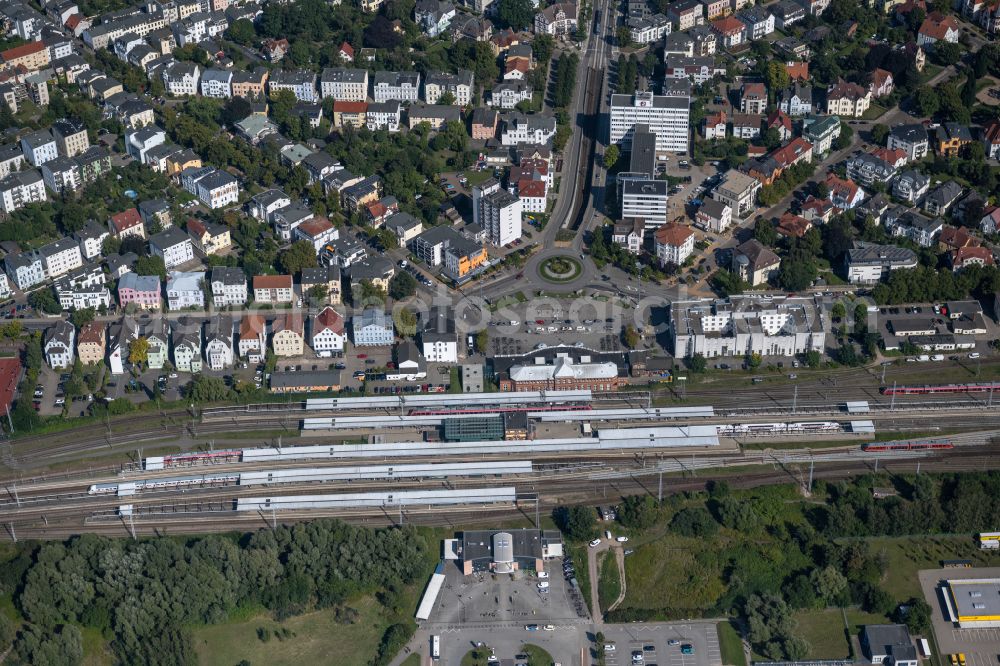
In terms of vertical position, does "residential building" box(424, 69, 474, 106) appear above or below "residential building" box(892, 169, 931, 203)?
above

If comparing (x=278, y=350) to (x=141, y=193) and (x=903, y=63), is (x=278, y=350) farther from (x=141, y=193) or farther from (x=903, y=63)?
(x=903, y=63)

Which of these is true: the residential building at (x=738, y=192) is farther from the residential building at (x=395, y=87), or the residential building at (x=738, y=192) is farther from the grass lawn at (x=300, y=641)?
the grass lawn at (x=300, y=641)

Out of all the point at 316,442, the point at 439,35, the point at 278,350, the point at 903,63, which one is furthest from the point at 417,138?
the point at 903,63

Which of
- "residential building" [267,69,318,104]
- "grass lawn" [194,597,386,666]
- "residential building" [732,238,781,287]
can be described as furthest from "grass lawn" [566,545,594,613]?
"residential building" [267,69,318,104]

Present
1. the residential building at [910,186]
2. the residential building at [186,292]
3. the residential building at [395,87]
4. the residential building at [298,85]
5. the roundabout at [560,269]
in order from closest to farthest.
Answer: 1. the residential building at [186,292]
2. the roundabout at [560,269]
3. the residential building at [910,186]
4. the residential building at [395,87]
5. the residential building at [298,85]

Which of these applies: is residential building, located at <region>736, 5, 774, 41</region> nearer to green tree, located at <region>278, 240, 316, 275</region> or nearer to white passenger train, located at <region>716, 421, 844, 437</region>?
green tree, located at <region>278, 240, 316, 275</region>

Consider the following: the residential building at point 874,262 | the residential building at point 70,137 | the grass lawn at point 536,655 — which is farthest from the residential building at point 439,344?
the residential building at point 70,137
